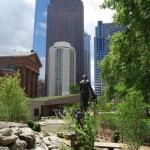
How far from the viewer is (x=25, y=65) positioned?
101688mm

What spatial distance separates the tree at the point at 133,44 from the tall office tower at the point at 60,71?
478ft

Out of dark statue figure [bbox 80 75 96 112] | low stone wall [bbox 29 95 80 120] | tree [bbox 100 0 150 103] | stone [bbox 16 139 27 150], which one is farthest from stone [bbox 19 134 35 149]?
low stone wall [bbox 29 95 80 120]

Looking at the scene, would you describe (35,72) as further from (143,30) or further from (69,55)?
(143,30)

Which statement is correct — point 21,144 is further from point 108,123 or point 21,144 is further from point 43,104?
point 43,104

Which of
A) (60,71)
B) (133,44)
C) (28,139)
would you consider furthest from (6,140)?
(60,71)

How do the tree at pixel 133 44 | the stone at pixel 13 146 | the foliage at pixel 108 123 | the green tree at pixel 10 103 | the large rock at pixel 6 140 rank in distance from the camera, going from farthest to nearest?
the green tree at pixel 10 103 → the foliage at pixel 108 123 → the tree at pixel 133 44 → the stone at pixel 13 146 → the large rock at pixel 6 140

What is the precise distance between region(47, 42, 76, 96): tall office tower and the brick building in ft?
222

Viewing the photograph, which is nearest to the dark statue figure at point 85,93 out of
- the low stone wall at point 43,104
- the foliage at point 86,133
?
the foliage at point 86,133

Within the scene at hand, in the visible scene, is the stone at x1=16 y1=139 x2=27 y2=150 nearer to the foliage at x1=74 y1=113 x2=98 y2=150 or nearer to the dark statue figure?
the foliage at x1=74 y1=113 x2=98 y2=150

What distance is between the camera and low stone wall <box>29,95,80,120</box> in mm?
62519

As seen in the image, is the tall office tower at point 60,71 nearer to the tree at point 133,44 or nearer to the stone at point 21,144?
the tree at point 133,44

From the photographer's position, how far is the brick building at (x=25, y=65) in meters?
102

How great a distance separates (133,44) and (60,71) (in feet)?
512

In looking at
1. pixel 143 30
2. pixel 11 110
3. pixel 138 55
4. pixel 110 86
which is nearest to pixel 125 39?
pixel 138 55
